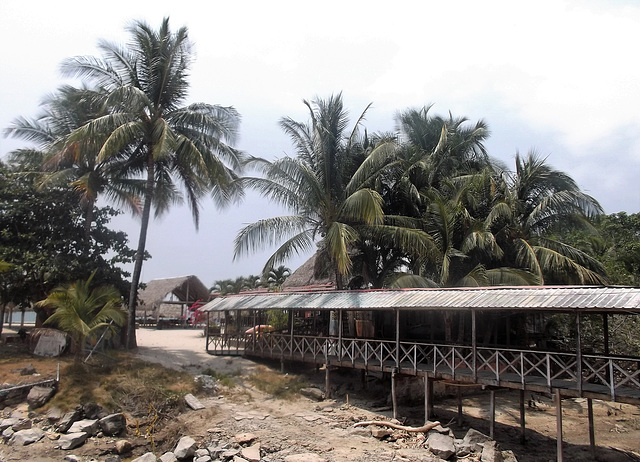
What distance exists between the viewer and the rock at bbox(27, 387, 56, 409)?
493 inches

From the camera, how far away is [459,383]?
40.8ft

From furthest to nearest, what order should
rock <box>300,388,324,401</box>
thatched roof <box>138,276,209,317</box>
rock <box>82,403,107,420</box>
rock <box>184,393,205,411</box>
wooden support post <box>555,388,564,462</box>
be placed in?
thatched roof <box>138,276,209,317</box>
rock <box>300,388,324,401</box>
rock <box>184,393,205,411</box>
rock <box>82,403,107,420</box>
wooden support post <box>555,388,564,462</box>

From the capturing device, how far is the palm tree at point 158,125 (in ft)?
54.2

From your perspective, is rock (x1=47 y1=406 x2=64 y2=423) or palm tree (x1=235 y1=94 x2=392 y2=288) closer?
rock (x1=47 y1=406 x2=64 y2=423)

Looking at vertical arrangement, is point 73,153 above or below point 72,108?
below

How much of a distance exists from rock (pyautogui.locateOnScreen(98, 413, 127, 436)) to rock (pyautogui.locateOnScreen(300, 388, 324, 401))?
16.5ft

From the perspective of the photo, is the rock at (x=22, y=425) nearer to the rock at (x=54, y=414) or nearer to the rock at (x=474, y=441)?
the rock at (x=54, y=414)

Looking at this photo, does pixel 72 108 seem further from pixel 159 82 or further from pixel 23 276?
pixel 23 276

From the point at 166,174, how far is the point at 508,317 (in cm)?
1370

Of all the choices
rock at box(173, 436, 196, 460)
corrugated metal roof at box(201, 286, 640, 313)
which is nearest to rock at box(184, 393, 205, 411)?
rock at box(173, 436, 196, 460)

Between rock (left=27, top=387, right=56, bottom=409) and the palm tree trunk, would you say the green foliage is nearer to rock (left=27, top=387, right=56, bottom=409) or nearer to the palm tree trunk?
the palm tree trunk

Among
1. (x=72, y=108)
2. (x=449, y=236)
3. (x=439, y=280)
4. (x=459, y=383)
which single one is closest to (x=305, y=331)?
(x=439, y=280)

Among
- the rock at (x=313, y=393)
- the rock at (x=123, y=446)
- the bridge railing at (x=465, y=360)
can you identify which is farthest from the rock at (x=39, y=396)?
the bridge railing at (x=465, y=360)

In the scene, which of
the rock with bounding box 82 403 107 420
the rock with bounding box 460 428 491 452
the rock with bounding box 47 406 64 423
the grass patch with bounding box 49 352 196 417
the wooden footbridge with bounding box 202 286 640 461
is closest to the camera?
the wooden footbridge with bounding box 202 286 640 461
